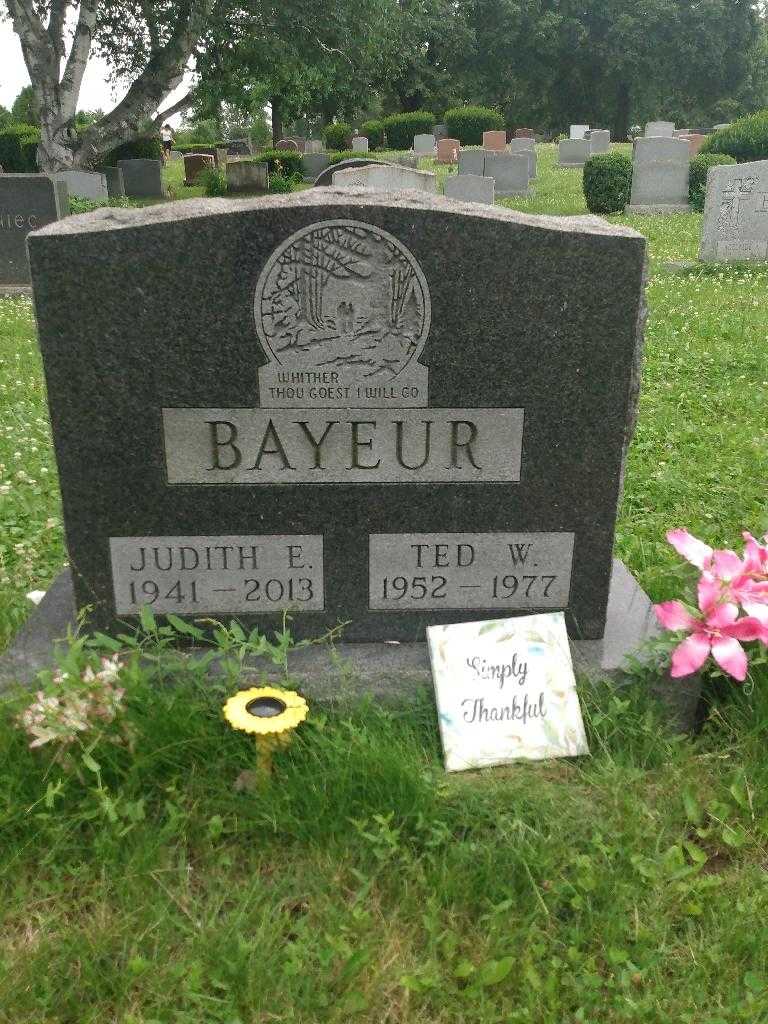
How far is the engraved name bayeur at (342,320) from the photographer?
2400mm

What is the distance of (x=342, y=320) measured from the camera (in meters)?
2.46

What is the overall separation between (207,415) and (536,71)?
47.4 metres

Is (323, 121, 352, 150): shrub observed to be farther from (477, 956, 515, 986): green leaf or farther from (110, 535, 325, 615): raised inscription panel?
(477, 956, 515, 986): green leaf

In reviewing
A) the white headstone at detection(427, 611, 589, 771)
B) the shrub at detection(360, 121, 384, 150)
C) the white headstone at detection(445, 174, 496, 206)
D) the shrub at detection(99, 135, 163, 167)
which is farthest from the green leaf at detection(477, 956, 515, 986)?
the shrub at detection(360, 121, 384, 150)

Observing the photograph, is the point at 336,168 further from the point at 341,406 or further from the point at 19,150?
the point at 19,150

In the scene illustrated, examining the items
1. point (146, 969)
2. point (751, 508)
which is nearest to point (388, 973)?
point (146, 969)

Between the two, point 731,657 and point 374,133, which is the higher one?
point 374,133

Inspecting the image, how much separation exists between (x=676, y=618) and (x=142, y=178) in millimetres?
23954

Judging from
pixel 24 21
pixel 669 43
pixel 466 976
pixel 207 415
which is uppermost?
pixel 669 43

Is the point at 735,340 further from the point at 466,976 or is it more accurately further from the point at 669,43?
the point at 669,43

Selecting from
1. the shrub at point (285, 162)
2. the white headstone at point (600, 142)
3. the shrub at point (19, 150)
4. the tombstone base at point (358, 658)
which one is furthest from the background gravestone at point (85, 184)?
the tombstone base at point (358, 658)

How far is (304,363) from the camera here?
8.21 ft

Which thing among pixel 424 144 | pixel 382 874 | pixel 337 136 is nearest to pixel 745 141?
pixel 424 144

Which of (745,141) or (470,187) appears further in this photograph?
(745,141)
